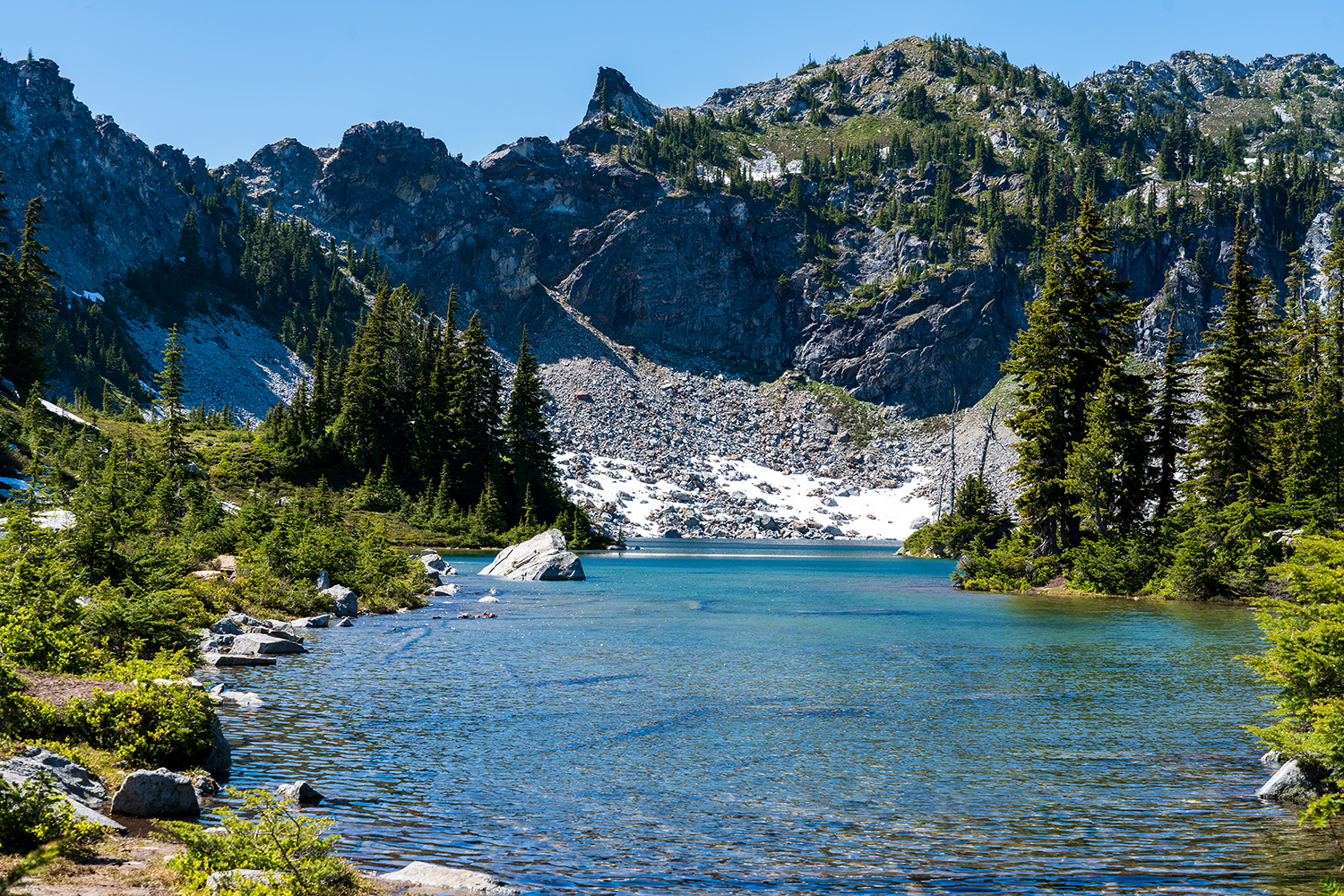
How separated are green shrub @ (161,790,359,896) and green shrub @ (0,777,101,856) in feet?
3.91

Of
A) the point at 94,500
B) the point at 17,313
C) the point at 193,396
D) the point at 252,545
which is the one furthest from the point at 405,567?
the point at 193,396

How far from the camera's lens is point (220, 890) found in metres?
7.76

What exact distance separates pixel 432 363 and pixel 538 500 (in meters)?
21.9

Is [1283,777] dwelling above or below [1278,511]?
below

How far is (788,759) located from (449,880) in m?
7.49

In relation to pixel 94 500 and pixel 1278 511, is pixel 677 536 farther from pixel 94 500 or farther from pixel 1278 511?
pixel 94 500

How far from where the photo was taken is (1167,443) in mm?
54812

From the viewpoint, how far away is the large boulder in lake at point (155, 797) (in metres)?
10.9

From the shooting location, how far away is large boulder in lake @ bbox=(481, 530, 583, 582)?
193ft

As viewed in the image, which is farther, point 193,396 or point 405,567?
point 193,396

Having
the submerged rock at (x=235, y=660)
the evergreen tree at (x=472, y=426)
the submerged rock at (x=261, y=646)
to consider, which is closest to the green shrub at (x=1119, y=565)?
the submerged rock at (x=261, y=646)

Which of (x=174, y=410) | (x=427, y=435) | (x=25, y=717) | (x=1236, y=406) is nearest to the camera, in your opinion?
(x=25, y=717)

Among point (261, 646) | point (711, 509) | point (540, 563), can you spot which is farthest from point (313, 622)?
point (711, 509)

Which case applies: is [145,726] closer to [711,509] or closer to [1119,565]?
[1119,565]
